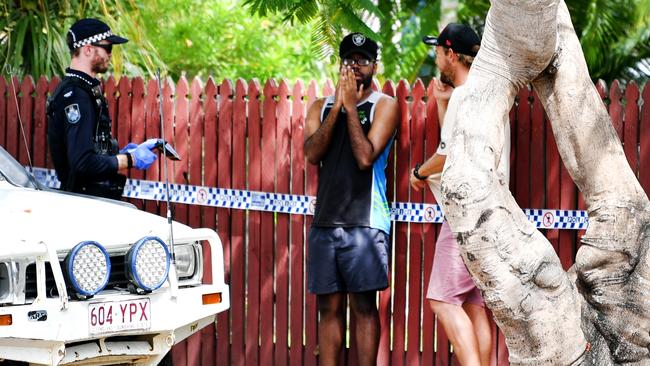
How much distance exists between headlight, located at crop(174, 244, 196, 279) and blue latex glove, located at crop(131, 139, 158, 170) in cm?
119

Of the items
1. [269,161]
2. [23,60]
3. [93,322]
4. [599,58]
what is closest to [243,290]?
[269,161]

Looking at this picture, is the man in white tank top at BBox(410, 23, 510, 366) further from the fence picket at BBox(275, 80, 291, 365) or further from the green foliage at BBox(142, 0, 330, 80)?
the green foliage at BBox(142, 0, 330, 80)

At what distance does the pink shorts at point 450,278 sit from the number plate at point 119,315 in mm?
2082

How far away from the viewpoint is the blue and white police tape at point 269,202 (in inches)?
327

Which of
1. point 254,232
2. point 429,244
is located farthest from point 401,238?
point 254,232

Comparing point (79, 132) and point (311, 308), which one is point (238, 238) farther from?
point (79, 132)

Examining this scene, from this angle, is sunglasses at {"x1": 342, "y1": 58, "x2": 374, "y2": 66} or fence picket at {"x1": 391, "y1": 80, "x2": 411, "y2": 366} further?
fence picket at {"x1": 391, "y1": 80, "x2": 411, "y2": 366}

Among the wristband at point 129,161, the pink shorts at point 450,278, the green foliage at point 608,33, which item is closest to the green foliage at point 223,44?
the green foliage at point 608,33

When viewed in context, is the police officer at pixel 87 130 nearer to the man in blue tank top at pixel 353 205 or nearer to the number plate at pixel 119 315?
the man in blue tank top at pixel 353 205

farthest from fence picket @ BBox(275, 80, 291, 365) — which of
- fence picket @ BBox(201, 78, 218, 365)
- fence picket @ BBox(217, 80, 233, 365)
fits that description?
fence picket @ BBox(201, 78, 218, 365)

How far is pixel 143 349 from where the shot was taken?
265 inches

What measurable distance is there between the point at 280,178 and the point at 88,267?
2.90 m

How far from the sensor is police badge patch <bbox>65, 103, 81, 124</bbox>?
8141mm

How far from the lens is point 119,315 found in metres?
6.50
